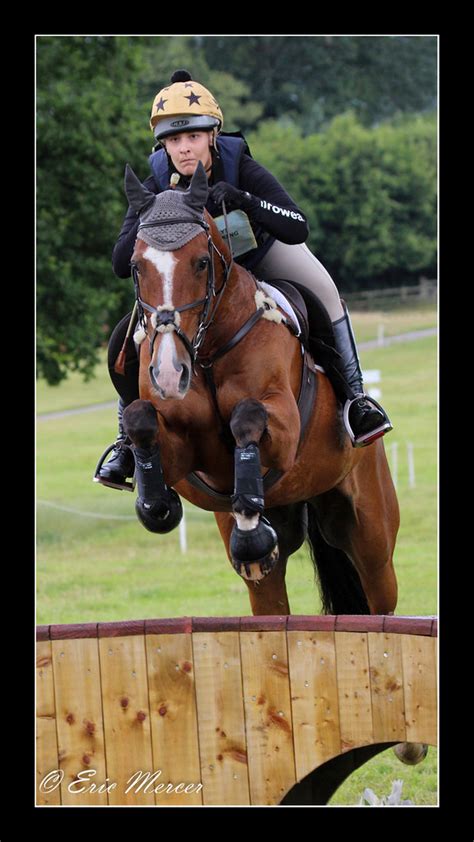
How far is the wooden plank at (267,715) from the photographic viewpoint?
518cm

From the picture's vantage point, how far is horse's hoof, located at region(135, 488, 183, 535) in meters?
A: 4.86

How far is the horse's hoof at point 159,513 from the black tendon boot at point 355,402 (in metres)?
1.25

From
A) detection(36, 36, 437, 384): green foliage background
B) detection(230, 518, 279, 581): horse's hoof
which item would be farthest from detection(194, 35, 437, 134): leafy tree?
detection(230, 518, 279, 581): horse's hoof

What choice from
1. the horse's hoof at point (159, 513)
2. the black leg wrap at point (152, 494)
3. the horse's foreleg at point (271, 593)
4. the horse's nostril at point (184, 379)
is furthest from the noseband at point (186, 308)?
the horse's foreleg at point (271, 593)

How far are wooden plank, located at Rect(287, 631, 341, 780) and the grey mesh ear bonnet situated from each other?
1866 mm

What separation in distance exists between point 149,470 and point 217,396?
0.52 meters

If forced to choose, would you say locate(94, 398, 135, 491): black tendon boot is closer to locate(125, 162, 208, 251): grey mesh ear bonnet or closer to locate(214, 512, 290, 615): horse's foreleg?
locate(125, 162, 208, 251): grey mesh ear bonnet

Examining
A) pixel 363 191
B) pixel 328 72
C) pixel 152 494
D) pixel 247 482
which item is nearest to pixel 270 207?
pixel 247 482

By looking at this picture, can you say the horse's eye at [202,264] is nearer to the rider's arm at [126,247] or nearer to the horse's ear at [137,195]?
the horse's ear at [137,195]

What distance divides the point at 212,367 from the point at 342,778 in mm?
2435

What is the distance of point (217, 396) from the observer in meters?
5.15

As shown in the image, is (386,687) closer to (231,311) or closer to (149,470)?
(149,470)

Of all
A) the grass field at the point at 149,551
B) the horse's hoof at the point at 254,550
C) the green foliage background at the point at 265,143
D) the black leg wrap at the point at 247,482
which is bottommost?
the grass field at the point at 149,551
